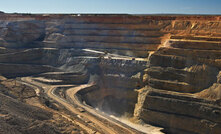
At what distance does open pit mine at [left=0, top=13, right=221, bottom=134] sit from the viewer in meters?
20.1

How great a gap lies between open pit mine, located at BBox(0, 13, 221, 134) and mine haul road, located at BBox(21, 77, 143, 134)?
0.29ft

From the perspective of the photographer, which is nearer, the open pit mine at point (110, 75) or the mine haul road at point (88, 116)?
the mine haul road at point (88, 116)

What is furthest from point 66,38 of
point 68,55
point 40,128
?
point 40,128

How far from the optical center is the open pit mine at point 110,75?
2011 centimetres

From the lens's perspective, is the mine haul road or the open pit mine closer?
the mine haul road

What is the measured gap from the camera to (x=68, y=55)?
36.1 meters

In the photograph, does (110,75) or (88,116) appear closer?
(88,116)

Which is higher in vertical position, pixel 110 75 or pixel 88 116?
pixel 110 75

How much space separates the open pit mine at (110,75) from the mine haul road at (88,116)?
9 cm

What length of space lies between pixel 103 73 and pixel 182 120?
12.4 meters

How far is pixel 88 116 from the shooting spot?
69.9 feet

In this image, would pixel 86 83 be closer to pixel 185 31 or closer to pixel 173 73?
pixel 173 73

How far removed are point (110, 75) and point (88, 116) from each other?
1068 cm

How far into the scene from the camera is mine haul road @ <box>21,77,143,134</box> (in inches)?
731
